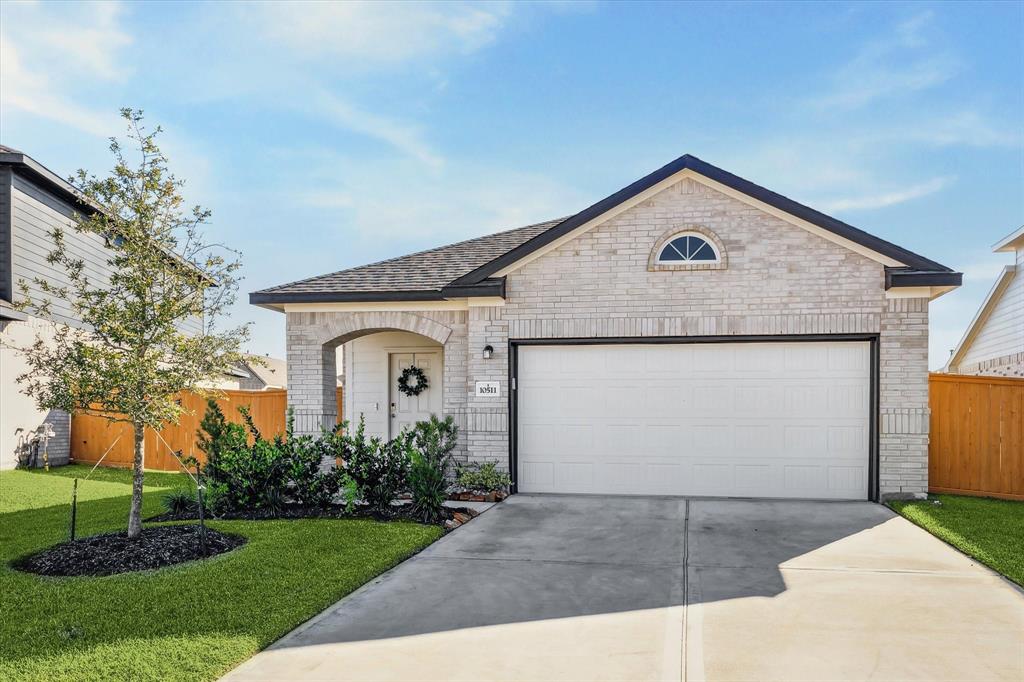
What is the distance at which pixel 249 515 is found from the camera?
9375mm

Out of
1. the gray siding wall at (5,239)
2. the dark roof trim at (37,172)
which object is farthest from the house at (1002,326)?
the gray siding wall at (5,239)

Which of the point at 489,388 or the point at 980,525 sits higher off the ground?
the point at 489,388

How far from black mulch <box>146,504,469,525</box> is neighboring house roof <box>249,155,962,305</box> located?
3527mm

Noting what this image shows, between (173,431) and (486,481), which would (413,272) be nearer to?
(486,481)

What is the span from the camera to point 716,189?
10.9 m

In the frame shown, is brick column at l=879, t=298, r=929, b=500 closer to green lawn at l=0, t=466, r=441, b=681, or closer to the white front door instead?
green lawn at l=0, t=466, r=441, b=681

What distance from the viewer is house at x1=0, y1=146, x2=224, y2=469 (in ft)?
48.5

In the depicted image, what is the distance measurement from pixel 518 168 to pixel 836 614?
11.1 m

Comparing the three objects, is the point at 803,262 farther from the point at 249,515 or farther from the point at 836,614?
the point at 249,515

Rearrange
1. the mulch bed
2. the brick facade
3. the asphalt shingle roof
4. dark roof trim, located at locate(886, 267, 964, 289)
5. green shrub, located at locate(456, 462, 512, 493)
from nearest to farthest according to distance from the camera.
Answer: the mulch bed
dark roof trim, located at locate(886, 267, 964, 289)
the brick facade
green shrub, located at locate(456, 462, 512, 493)
the asphalt shingle roof

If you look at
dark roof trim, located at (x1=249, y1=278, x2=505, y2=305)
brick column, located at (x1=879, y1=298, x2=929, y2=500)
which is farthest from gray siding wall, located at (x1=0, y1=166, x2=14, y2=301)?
brick column, located at (x1=879, y1=298, x2=929, y2=500)

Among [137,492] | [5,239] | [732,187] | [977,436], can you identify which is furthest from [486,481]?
[5,239]

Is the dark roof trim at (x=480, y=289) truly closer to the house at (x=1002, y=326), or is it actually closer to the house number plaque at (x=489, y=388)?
the house number plaque at (x=489, y=388)

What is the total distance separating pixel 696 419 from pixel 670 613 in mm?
5879
